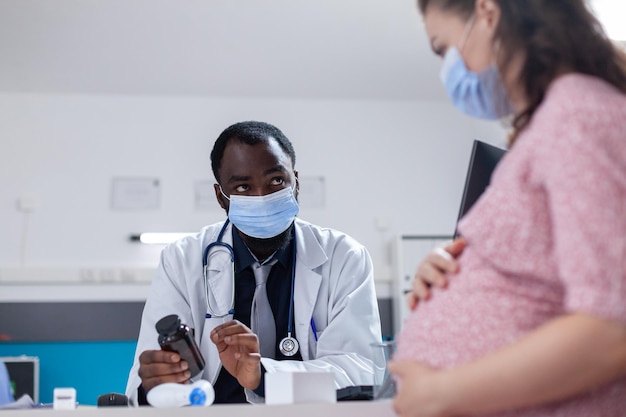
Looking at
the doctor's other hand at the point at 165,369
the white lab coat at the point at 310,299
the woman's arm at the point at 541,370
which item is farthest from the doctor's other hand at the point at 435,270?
the white lab coat at the point at 310,299

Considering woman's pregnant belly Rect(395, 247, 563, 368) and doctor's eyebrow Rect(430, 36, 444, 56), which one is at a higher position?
doctor's eyebrow Rect(430, 36, 444, 56)

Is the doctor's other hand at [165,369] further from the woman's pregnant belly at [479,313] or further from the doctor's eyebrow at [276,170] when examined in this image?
the doctor's eyebrow at [276,170]

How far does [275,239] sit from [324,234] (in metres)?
0.16

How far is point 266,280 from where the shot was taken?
5.95 feet

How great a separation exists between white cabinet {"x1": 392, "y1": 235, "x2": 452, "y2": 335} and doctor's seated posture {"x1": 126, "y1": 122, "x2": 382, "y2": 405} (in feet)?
8.57

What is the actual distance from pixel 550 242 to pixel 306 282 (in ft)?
3.76

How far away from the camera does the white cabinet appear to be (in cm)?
446

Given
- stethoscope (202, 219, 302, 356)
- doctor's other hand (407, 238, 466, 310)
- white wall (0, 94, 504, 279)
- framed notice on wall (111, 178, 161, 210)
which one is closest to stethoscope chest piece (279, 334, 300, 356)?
stethoscope (202, 219, 302, 356)

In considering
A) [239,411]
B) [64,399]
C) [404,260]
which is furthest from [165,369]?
[404,260]

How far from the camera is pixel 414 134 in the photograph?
4.93 m

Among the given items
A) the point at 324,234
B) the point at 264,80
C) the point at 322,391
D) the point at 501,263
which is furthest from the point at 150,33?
the point at 501,263

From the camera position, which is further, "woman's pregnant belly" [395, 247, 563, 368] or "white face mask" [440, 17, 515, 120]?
"white face mask" [440, 17, 515, 120]

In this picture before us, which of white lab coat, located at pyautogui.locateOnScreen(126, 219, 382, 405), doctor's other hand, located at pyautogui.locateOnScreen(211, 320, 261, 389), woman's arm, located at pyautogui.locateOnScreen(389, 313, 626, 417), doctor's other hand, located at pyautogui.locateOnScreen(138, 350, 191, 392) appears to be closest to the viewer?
woman's arm, located at pyautogui.locateOnScreen(389, 313, 626, 417)

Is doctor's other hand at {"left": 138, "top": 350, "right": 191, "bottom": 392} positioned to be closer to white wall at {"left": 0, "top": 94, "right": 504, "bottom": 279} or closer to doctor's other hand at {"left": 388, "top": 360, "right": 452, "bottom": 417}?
doctor's other hand at {"left": 388, "top": 360, "right": 452, "bottom": 417}
